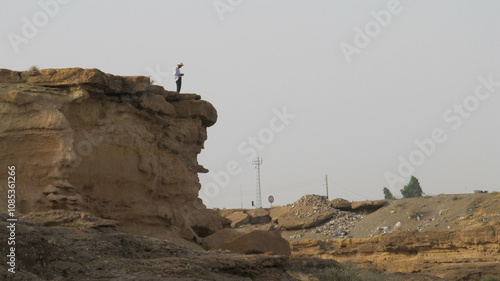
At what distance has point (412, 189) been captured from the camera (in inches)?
3364

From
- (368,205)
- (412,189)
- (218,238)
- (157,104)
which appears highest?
(412,189)

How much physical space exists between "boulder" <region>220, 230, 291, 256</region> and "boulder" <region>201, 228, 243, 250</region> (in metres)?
2.33

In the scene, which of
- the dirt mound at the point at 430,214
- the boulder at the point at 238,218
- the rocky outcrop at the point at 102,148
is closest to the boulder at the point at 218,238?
the rocky outcrop at the point at 102,148

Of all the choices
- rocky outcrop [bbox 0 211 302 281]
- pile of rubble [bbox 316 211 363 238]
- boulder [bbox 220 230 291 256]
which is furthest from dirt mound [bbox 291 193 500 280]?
rocky outcrop [bbox 0 211 302 281]

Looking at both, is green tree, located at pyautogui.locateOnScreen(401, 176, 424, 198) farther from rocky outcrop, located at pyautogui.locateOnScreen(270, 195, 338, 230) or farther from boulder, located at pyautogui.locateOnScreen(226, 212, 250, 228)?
boulder, located at pyautogui.locateOnScreen(226, 212, 250, 228)

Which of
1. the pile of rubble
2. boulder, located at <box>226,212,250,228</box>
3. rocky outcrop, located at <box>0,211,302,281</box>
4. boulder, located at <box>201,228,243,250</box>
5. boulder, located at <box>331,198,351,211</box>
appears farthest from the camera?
boulder, located at <box>331,198,351,211</box>

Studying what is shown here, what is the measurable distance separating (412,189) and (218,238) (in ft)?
216

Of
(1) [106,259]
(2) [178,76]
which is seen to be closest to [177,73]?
(2) [178,76]

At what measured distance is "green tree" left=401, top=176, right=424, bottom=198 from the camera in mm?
84625

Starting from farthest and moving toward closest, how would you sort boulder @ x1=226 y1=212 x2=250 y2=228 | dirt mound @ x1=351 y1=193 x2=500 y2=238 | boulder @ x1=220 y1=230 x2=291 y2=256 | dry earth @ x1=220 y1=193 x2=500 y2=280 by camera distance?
1. boulder @ x1=226 y1=212 x2=250 y2=228
2. dirt mound @ x1=351 y1=193 x2=500 y2=238
3. dry earth @ x1=220 y1=193 x2=500 y2=280
4. boulder @ x1=220 y1=230 x2=291 y2=256

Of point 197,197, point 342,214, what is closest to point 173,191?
point 197,197

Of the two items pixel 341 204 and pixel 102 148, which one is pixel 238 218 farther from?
pixel 102 148

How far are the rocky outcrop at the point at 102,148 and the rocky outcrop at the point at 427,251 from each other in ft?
37.2

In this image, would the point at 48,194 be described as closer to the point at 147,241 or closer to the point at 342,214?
the point at 147,241
